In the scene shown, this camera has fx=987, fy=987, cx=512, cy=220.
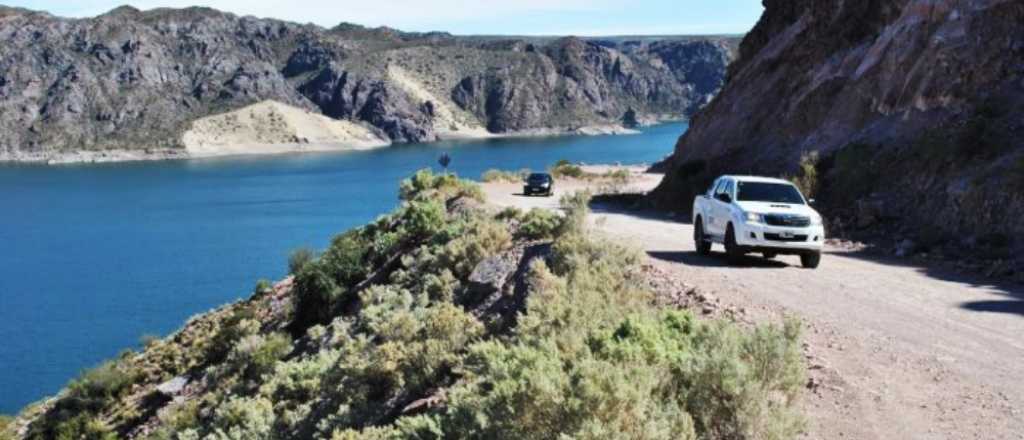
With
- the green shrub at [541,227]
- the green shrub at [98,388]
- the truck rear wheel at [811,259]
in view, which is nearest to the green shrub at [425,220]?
the green shrub at [541,227]

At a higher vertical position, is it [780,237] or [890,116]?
[890,116]

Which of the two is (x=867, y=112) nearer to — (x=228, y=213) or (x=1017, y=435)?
(x=1017, y=435)

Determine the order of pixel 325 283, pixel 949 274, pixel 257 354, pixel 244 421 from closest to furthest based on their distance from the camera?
pixel 244 421 < pixel 949 274 < pixel 257 354 < pixel 325 283

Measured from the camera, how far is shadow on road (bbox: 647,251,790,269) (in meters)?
17.1

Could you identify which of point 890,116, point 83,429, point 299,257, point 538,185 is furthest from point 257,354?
point 538,185

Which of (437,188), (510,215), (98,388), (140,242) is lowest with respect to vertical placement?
(140,242)

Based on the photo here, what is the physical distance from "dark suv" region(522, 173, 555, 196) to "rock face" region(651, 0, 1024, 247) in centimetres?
672

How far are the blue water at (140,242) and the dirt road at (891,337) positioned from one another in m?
30.2

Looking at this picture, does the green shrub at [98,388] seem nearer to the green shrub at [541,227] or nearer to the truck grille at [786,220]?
the green shrub at [541,227]

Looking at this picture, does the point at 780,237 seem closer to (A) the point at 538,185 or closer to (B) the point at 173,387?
(B) the point at 173,387

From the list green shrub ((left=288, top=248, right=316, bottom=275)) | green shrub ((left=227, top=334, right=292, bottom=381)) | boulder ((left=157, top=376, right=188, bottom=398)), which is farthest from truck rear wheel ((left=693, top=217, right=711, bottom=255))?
green shrub ((left=288, top=248, right=316, bottom=275))

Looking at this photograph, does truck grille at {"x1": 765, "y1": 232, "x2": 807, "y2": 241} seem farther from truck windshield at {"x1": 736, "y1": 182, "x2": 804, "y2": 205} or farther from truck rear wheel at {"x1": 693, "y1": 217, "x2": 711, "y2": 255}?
truck rear wheel at {"x1": 693, "y1": 217, "x2": 711, "y2": 255}

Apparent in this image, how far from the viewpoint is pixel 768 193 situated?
18.2 metres

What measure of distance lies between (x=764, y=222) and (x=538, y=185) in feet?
87.3
